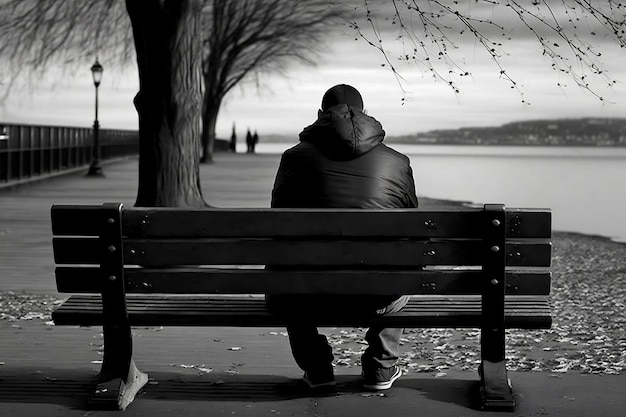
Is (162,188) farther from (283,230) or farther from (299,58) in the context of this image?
(299,58)

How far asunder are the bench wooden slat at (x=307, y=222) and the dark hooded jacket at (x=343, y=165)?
0.82 feet

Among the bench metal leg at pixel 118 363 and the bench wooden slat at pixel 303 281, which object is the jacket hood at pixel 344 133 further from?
the bench metal leg at pixel 118 363

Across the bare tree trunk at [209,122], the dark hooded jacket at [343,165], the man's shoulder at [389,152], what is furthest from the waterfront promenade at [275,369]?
the bare tree trunk at [209,122]

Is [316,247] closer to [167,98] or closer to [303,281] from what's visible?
[303,281]

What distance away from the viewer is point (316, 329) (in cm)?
567

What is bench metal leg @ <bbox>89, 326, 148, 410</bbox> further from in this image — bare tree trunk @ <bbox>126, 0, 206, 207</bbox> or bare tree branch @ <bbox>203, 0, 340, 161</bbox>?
bare tree branch @ <bbox>203, 0, 340, 161</bbox>

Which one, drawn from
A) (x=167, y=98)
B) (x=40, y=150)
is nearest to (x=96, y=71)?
(x=40, y=150)

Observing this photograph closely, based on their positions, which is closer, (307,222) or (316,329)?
(307,222)

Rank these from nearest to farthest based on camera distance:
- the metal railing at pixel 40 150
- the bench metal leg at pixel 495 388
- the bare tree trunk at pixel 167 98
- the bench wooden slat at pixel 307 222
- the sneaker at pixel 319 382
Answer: the bench wooden slat at pixel 307 222 → the bench metal leg at pixel 495 388 → the sneaker at pixel 319 382 → the bare tree trunk at pixel 167 98 → the metal railing at pixel 40 150

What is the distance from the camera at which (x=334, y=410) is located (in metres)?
5.36

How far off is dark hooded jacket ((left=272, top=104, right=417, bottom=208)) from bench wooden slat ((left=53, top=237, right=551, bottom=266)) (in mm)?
282

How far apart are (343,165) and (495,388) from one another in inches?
51.3

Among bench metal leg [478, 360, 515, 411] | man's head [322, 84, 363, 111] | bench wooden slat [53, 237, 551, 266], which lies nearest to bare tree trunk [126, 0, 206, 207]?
man's head [322, 84, 363, 111]

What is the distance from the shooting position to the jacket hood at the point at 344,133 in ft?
17.9
